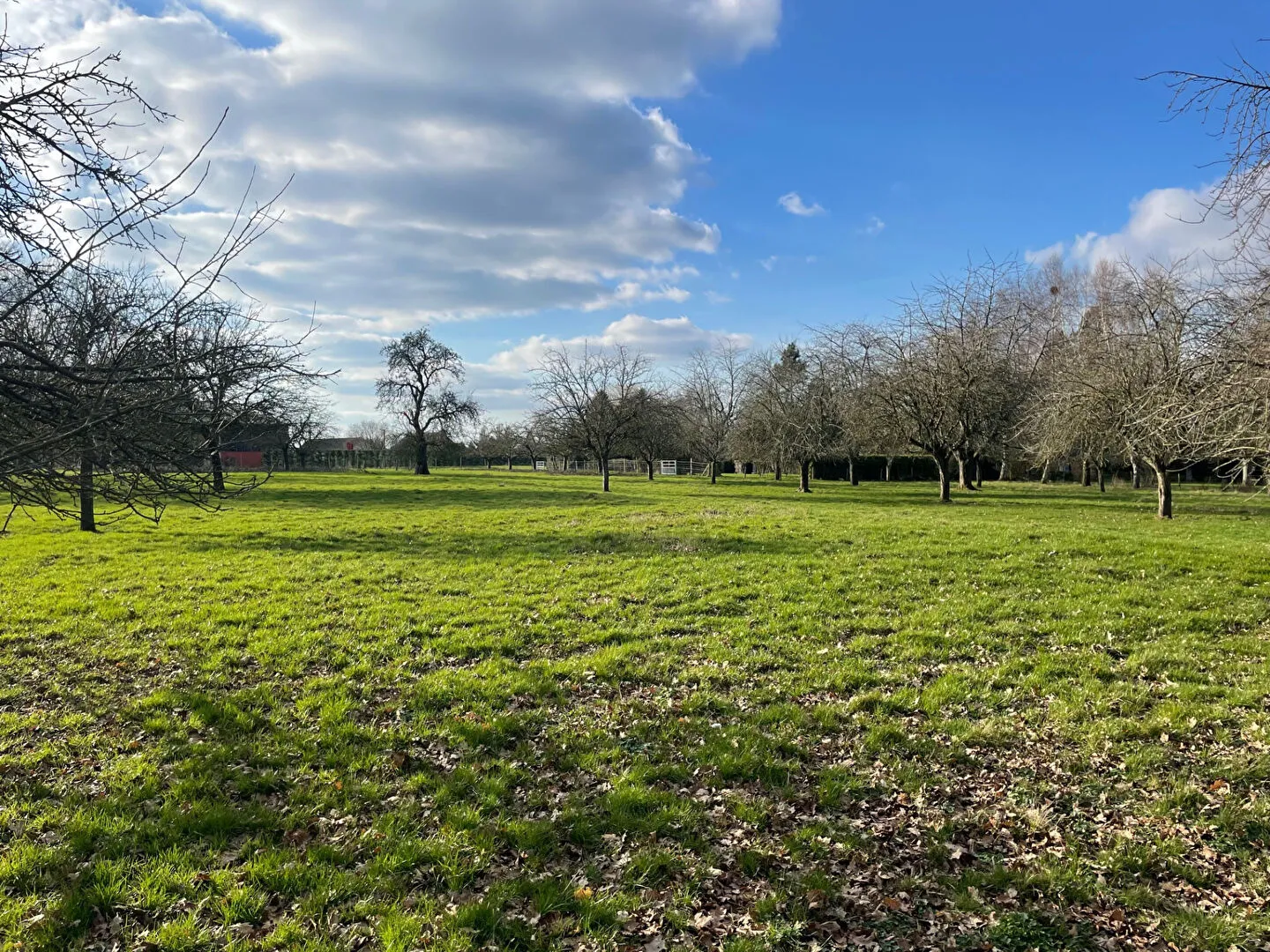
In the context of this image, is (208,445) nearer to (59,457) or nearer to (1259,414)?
(59,457)

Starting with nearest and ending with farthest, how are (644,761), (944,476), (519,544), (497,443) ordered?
(644,761) → (519,544) → (944,476) → (497,443)

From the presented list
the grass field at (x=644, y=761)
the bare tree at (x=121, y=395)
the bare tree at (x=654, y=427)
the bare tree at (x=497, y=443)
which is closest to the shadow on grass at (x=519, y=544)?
the grass field at (x=644, y=761)

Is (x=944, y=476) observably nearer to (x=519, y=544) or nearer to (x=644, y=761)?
(x=519, y=544)

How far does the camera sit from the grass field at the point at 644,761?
3.50 meters

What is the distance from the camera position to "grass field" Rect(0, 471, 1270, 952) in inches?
138

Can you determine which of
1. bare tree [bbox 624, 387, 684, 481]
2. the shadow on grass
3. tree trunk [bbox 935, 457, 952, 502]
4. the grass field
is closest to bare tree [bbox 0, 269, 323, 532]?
the grass field

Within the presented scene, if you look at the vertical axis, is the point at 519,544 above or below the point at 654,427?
below

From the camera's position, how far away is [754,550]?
13.2 meters

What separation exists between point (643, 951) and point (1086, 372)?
21.4 metres

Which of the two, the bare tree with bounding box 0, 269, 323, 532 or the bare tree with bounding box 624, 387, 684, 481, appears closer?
the bare tree with bounding box 0, 269, 323, 532

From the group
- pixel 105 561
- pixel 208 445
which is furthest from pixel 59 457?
pixel 105 561

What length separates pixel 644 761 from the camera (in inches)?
197

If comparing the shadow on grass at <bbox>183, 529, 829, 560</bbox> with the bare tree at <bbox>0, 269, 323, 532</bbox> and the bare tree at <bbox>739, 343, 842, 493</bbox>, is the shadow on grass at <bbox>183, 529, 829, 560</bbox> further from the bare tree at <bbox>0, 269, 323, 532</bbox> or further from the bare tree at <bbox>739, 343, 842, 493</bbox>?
the bare tree at <bbox>739, 343, 842, 493</bbox>

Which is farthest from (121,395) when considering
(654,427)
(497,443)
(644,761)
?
(497,443)
